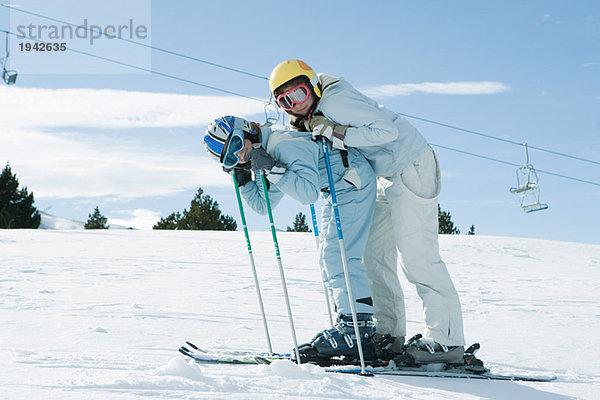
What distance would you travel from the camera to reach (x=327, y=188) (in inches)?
137

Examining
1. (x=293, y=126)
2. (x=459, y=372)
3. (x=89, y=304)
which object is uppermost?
(x=293, y=126)

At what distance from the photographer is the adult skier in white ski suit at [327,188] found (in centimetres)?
314

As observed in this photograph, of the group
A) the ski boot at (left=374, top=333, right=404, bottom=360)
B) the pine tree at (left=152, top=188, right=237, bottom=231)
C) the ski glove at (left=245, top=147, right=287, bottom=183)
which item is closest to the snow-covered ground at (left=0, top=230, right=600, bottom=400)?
the ski boot at (left=374, top=333, right=404, bottom=360)

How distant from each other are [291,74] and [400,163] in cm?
86

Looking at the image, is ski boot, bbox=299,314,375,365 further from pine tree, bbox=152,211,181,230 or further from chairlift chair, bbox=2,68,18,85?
pine tree, bbox=152,211,181,230

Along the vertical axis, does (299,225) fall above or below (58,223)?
below

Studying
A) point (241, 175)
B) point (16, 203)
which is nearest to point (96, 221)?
point (16, 203)

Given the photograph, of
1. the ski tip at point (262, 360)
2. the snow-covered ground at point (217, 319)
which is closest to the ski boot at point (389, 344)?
the snow-covered ground at point (217, 319)

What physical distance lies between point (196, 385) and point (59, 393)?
1.79 ft

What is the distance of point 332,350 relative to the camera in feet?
10.8

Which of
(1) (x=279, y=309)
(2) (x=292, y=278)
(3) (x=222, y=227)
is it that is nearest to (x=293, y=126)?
(1) (x=279, y=309)

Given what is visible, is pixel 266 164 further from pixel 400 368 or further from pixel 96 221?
pixel 96 221

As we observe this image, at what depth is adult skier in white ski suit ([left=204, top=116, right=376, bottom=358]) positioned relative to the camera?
3141 millimetres

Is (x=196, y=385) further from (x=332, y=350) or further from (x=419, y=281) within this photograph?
(x=419, y=281)
